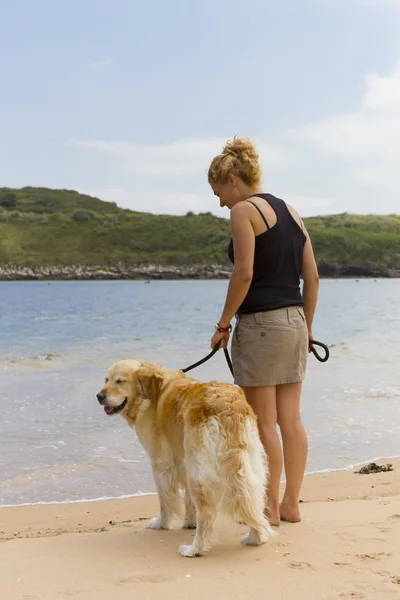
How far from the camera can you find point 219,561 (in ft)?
11.9

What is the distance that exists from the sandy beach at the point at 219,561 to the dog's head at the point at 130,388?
817 mm

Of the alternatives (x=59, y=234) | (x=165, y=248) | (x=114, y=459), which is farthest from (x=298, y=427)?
(x=59, y=234)

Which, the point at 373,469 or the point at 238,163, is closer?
the point at 238,163

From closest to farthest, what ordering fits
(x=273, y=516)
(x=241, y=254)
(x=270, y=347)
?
1. (x=241, y=254)
2. (x=270, y=347)
3. (x=273, y=516)

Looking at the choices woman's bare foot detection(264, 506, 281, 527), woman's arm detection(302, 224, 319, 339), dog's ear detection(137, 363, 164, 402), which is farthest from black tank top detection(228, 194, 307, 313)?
woman's bare foot detection(264, 506, 281, 527)

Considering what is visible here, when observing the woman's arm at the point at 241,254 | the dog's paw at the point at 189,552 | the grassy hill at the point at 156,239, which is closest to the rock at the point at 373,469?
the dog's paw at the point at 189,552

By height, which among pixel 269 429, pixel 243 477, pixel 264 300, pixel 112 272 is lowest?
pixel 243 477

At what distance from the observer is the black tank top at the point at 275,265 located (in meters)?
4.11

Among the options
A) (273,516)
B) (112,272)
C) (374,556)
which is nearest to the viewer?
(374,556)

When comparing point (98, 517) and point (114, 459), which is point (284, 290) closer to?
point (98, 517)

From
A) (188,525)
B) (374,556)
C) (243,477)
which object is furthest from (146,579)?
(374,556)

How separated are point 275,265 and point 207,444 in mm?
1174

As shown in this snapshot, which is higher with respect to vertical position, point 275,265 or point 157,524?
point 275,265

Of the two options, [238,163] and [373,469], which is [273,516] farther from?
[373,469]
